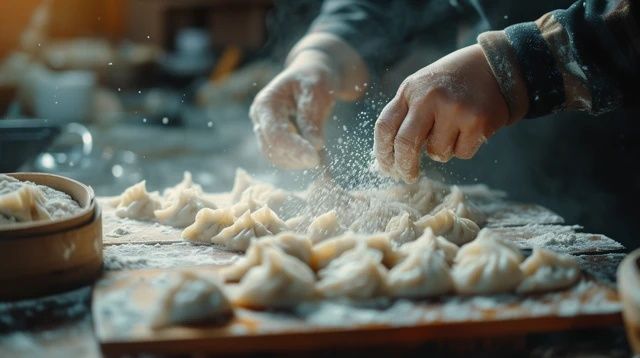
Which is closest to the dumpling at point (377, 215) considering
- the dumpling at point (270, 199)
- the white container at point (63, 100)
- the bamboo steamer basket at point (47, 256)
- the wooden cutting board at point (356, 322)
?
the dumpling at point (270, 199)

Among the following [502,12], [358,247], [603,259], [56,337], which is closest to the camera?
[56,337]

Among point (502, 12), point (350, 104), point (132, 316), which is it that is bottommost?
point (350, 104)

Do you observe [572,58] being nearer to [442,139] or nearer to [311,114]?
[442,139]

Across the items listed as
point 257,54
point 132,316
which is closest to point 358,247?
point 132,316

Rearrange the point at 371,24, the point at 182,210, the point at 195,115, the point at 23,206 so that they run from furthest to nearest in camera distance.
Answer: the point at 195,115
the point at 371,24
the point at 182,210
the point at 23,206

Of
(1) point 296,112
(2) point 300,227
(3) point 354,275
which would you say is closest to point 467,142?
(2) point 300,227

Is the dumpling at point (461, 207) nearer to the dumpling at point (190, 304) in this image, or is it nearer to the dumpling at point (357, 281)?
the dumpling at point (357, 281)

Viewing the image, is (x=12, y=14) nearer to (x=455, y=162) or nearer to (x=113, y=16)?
(x=113, y=16)
